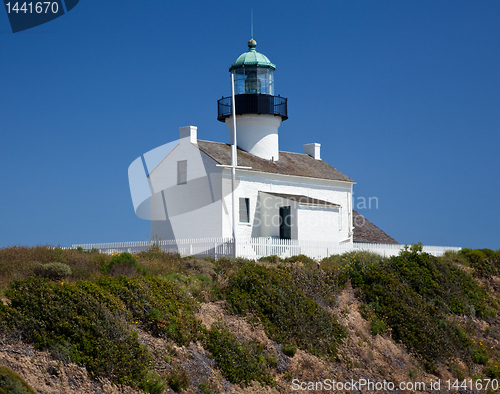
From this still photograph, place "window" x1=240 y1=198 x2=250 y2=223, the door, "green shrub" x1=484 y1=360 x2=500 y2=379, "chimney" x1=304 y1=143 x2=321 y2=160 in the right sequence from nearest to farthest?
"green shrub" x1=484 y1=360 x2=500 y2=379, the door, "window" x1=240 y1=198 x2=250 y2=223, "chimney" x1=304 y1=143 x2=321 y2=160

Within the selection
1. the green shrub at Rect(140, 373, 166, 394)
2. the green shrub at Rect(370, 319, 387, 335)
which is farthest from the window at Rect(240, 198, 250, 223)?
the green shrub at Rect(140, 373, 166, 394)

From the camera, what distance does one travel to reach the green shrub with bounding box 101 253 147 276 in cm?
1498

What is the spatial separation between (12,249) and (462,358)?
1396 cm

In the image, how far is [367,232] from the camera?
32.7 m

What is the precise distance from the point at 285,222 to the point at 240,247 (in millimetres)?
5116

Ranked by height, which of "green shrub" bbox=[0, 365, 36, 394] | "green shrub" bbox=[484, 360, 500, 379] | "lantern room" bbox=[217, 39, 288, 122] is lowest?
"green shrub" bbox=[484, 360, 500, 379]

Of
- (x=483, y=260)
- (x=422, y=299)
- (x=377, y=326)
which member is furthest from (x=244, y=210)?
(x=483, y=260)

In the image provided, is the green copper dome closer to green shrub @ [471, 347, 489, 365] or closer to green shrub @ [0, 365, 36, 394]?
green shrub @ [471, 347, 489, 365]

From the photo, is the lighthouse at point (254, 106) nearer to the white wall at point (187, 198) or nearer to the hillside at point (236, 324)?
the white wall at point (187, 198)

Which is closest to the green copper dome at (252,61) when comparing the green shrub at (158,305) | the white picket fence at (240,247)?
the white picket fence at (240,247)

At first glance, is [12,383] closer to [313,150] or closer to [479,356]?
[479,356]

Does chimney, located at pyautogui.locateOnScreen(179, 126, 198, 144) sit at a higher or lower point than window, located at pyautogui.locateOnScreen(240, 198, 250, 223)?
higher

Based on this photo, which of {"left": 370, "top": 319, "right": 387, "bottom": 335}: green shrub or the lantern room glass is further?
the lantern room glass

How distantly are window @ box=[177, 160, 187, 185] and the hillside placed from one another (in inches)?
262
